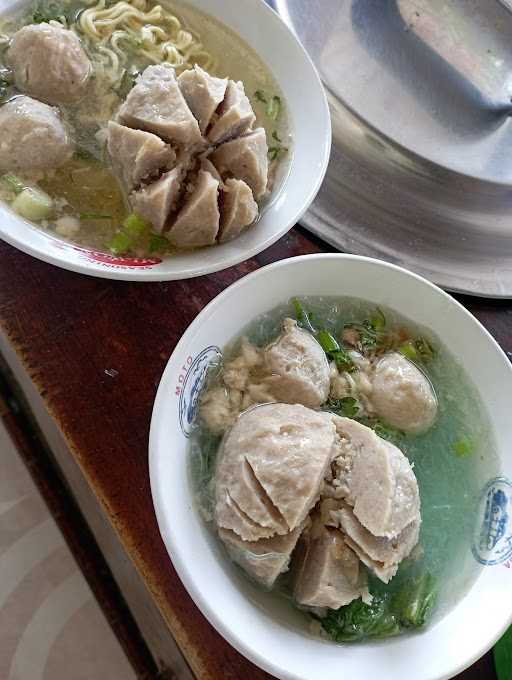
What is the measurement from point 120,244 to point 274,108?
0.58 meters

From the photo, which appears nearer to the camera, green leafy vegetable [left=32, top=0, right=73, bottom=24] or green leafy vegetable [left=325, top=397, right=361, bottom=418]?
green leafy vegetable [left=325, top=397, right=361, bottom=418]

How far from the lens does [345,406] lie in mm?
1442

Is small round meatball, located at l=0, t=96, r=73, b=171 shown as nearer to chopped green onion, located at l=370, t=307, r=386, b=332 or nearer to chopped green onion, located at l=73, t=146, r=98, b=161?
chopped green onion, located at l=73, t=146, r=98, b=161

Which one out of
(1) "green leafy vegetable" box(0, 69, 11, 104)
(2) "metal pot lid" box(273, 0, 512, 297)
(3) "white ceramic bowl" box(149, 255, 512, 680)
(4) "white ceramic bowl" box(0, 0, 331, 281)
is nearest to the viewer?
(3) "white ceramic bowl" box(149, 255, 512, 680)

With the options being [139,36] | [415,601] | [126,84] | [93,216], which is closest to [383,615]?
[415,601]

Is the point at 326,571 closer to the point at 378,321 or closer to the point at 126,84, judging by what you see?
the point at 378,321

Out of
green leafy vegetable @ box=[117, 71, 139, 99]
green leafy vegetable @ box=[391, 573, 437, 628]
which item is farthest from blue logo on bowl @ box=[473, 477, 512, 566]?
green leafy vegetable @ box=[117, 71, 139, 99]

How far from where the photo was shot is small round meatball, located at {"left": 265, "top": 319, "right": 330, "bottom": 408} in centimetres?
137

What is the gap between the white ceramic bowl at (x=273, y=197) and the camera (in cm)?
136

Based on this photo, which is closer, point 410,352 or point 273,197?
point 410,352

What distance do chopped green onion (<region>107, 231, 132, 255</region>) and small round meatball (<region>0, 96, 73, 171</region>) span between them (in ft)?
0.80

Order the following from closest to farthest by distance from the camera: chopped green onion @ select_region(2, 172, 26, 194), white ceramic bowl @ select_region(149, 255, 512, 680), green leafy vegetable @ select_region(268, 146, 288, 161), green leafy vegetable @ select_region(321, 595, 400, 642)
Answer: white ceramic bowl @ select_region(149, 255, 512, 680) → green leafy vegetable @ select_region(321, 595, 400, 642) → chopped green onion @ select_region(2, 172, 26, 194) → green leafy vegetable @ select_region(268, 146, 288, 161)

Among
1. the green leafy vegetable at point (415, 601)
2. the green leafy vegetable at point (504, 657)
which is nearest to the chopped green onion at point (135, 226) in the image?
the green leafy vegetable at point (415, 601)

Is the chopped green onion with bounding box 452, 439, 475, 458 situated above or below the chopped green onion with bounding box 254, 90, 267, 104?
below
